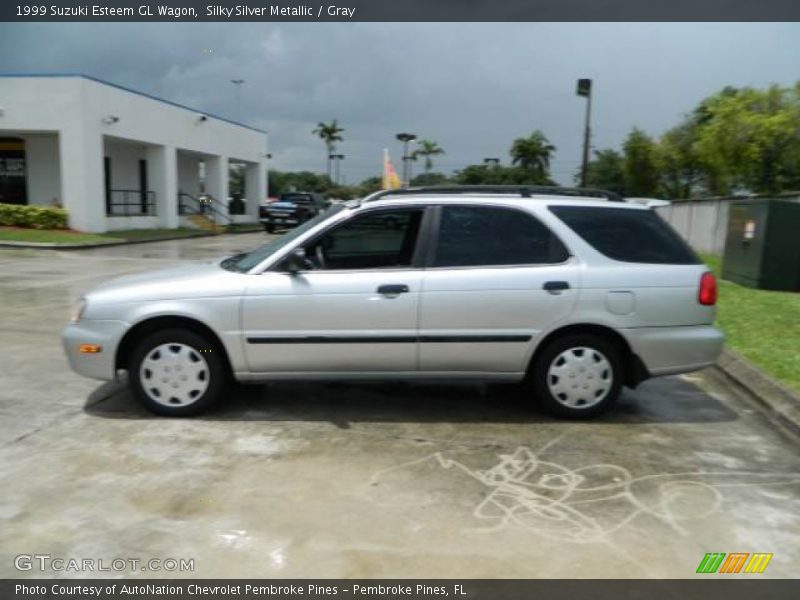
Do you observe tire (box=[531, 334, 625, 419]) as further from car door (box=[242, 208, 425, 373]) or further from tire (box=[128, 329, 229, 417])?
tire (box=[128, 329, 229, 417])

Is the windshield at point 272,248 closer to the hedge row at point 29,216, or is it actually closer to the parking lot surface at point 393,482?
the parking lot surface at point 393,482

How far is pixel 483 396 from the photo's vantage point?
18.8 ft

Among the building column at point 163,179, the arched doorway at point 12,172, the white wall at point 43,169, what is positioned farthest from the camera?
the building column at point 163,179

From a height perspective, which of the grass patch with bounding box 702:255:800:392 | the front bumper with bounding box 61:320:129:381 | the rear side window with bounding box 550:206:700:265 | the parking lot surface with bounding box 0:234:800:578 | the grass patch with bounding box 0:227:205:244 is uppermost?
the rear side window with bounding box 550:206:700:265

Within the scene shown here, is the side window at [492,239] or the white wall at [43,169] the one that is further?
the white wall at [43,169]

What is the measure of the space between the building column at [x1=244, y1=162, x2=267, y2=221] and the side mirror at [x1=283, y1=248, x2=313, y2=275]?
36.8 metres

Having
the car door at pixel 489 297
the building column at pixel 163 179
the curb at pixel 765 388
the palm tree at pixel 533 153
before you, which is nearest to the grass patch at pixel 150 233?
the building column at pixel 163 179

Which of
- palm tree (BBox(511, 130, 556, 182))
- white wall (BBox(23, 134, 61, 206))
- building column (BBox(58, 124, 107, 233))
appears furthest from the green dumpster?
palm tree (BBox(511, 130, 556, 182))

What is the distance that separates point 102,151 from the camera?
984 inches

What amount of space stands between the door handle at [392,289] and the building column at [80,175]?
22.2m

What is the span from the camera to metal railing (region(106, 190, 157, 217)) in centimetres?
2856

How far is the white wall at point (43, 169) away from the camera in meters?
26.5
